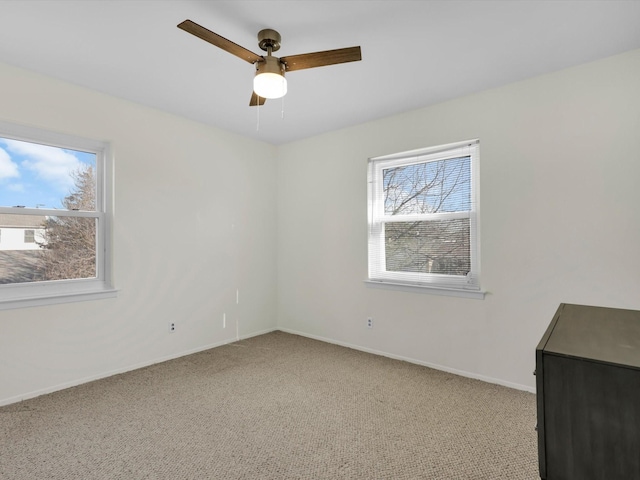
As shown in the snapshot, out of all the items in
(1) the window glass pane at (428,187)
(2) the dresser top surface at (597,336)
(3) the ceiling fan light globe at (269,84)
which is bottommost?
(2) the dresser top surface at (597,336)

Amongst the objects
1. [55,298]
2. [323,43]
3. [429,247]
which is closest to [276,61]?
[323,43]

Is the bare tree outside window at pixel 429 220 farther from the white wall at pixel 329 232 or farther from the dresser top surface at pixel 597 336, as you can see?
the dresser top surface at pixel 597 336

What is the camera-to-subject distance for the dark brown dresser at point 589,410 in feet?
3.14

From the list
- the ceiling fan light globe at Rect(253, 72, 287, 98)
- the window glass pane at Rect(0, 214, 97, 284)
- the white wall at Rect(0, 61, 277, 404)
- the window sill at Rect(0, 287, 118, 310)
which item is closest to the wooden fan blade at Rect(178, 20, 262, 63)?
the ceiling fan light globe at Rect(253, 72, 287, 98)

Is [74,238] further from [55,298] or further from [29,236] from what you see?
[55,298]

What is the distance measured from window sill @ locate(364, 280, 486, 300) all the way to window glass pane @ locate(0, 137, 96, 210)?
9.36 ft

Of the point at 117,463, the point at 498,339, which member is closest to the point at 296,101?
the point at 498,339

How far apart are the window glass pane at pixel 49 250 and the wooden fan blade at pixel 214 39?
2.16m

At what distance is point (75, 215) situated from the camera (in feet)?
9.78

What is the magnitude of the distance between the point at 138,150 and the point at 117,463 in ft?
8.50

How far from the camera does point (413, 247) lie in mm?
3490

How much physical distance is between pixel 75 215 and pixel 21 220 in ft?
1.18

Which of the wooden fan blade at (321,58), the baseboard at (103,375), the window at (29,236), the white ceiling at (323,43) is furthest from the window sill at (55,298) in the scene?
the wooden fan blade at (321,58)

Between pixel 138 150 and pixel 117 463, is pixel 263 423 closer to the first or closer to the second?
pixel 117 463
